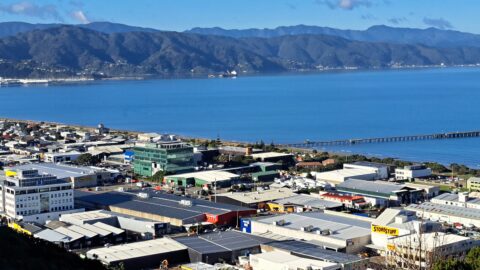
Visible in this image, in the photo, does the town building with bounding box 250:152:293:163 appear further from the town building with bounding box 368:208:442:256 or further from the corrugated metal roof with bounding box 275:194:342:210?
the town building with bounding box 368:208:442:256

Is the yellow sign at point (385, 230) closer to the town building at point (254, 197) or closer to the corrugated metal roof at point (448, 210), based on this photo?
the corrugated metal roof at point (448, 210)

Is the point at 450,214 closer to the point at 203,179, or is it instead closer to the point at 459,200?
the point at 459,200

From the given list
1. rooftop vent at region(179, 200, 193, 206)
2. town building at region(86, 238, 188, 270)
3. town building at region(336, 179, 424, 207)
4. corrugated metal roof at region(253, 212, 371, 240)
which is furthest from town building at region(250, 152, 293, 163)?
town building at region(86, 238, 188, 270)

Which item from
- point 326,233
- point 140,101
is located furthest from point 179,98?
point 326,233

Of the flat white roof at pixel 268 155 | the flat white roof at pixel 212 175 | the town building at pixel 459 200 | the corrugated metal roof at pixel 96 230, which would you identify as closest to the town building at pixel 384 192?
the town building at pixel 459 200

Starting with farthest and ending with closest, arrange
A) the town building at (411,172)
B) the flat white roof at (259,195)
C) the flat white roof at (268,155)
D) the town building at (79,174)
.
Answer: the flat white roof at (268,155) < the town building at (411,172) < the town building at (79,174) < the flat white roof at (259,195)
